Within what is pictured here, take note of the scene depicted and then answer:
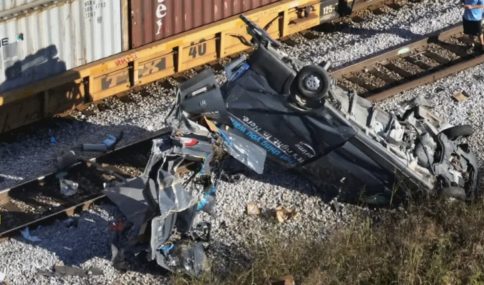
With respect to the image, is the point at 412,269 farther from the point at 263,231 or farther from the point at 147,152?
the point at 147,152

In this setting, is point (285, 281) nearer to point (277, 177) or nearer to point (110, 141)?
point (277, 177)

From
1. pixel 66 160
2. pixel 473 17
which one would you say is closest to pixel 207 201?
pixel 66 160

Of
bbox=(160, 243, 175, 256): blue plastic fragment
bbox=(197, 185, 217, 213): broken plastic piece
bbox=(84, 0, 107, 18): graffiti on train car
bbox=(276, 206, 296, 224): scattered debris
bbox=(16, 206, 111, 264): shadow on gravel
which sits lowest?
bbox=(16, 206, 111, 264): shadow on gravel

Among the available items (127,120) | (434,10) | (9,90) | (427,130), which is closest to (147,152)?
(127,120)

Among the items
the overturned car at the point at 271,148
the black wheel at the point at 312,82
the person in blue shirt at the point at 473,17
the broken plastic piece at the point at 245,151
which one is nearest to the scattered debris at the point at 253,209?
the overturned car at the point at 271,148

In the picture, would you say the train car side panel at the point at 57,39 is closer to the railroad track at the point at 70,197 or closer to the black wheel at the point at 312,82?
the railroad track at the point at 70,197

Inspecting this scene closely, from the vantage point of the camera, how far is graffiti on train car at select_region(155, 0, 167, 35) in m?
18.2

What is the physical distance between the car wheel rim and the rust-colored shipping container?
4608 mm

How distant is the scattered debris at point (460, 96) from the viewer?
18094 mm

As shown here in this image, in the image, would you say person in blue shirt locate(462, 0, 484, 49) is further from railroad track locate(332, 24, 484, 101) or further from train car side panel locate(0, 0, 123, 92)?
train car side panel locate(0, 0, 123, 92)

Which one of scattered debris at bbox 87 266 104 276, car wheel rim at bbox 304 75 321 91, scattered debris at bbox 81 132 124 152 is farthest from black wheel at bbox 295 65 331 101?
scattered debris at bbox 81 132 124 152

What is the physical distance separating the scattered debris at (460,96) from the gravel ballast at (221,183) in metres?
0.08

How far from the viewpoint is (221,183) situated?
15.7 metres

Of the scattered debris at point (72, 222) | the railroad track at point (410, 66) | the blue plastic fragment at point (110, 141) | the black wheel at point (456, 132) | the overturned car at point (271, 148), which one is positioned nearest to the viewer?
the overturned car at point (271, 148)
